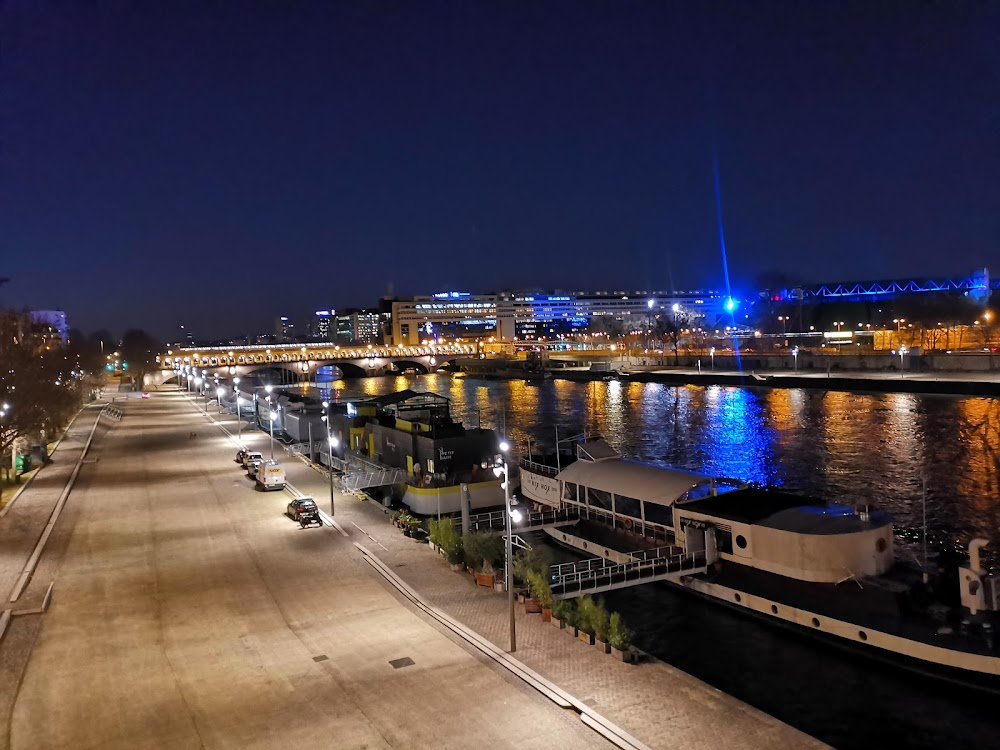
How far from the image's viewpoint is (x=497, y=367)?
405ft

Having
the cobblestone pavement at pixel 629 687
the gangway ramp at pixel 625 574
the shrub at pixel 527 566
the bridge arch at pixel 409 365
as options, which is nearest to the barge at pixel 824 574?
the gangway ramp at pixel 625 574

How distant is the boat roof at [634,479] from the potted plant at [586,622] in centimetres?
617

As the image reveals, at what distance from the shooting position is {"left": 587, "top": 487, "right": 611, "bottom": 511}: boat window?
74.1 feet

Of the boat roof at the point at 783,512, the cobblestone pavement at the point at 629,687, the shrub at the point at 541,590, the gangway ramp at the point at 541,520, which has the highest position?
the boat roof at the point at 783,512

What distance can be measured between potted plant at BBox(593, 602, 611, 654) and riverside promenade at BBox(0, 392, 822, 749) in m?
0.21

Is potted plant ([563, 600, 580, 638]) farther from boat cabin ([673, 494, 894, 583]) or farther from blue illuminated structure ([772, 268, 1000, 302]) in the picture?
blue illuminated structure ([772, 268, 1000, 302])

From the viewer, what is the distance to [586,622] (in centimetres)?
1285

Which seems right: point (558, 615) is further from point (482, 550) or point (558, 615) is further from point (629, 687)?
point (482, 550)

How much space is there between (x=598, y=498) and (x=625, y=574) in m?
5.91

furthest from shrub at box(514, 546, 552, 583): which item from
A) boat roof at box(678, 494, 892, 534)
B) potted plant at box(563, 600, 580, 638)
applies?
boat roof at box(678, 494, 892, 534)

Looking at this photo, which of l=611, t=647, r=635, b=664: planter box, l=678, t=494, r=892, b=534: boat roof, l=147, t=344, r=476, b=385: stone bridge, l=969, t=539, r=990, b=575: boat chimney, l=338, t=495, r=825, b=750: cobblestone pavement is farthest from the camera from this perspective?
l=147, t=344, r=476, b=385: stone bridge

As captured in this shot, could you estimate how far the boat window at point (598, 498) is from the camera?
22.6 meters

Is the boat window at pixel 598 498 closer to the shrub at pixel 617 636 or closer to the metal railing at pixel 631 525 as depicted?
the metal railing at pixel 631 525

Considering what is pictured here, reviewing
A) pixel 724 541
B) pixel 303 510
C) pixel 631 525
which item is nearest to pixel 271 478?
pixel 303 510
